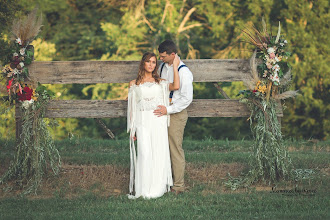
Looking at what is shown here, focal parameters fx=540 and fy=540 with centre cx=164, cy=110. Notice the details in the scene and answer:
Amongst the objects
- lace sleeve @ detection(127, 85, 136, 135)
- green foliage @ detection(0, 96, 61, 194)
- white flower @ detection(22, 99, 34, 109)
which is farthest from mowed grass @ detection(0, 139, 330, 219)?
white flower @ detection(22, 99, 34, 109)

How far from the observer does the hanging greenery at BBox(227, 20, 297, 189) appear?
24.8ft

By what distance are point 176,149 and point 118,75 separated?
1.42 meters

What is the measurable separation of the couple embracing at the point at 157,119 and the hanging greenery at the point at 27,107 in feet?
4.41

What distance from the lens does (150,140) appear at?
7.23 m

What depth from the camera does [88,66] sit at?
792 cm

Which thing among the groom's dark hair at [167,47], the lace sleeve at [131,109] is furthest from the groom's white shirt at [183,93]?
the lace sleeve at [131,109]

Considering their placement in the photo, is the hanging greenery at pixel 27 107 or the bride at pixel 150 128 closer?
the bride at pixel 150 128

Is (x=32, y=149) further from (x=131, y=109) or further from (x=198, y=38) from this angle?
Answer: (x=198, y=38)

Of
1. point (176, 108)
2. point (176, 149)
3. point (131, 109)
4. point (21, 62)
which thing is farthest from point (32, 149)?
point (176, 108)

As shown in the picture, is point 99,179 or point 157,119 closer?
point 157,119

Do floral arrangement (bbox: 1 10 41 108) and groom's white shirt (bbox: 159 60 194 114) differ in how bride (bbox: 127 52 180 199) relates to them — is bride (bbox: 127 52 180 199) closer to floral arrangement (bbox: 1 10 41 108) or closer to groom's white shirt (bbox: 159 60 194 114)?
groom's white shirt (bbox: 159 60 194 114)

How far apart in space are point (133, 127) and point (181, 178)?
959mm

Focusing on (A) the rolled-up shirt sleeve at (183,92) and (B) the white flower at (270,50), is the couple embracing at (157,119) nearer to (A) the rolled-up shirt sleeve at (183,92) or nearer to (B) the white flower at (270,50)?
(A) the rolled-up shirt sleeve at (183,92)

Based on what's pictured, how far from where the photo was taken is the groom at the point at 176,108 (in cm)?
719
